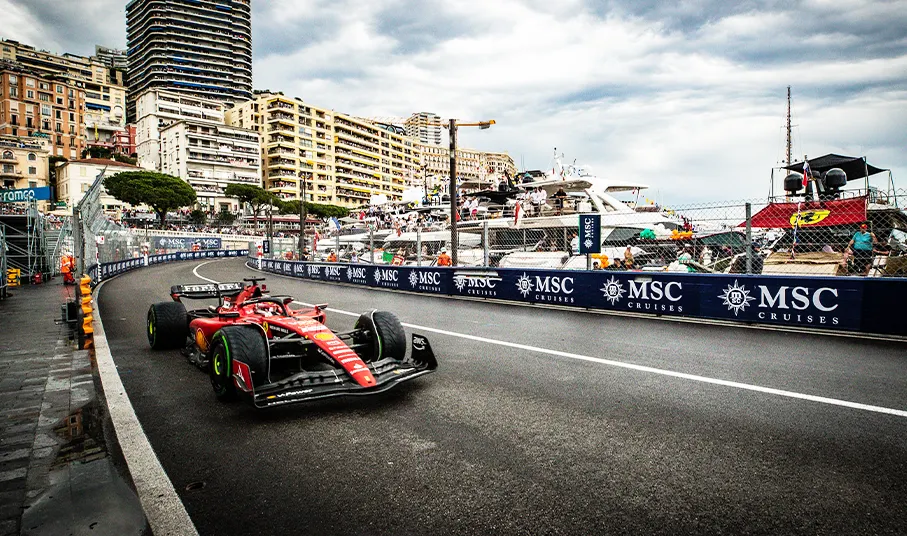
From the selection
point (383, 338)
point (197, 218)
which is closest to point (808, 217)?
point (383, 338)

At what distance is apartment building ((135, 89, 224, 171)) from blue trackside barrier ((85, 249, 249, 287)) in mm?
52741

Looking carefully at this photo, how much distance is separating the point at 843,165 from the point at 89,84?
144m

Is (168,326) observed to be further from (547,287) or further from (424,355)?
(547,287)

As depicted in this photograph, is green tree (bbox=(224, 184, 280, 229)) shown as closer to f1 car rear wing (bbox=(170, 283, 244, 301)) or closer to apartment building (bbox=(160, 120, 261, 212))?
apartment building (bbox=(160, 120, 261, 212))

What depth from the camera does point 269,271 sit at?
31.2m

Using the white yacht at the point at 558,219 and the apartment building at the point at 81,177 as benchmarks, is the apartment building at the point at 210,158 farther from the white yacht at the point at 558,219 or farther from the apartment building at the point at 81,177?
the white yacht at the point at 558,219

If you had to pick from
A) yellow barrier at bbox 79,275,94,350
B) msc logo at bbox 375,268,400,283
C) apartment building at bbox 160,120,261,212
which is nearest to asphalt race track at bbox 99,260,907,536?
yellow barrier at bbox 79,275,94,350

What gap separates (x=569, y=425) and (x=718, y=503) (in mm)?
1319

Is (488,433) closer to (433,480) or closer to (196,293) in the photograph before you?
(433,480)

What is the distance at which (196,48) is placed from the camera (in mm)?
135125

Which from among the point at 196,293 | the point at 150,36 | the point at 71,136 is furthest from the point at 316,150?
the point at 196,293

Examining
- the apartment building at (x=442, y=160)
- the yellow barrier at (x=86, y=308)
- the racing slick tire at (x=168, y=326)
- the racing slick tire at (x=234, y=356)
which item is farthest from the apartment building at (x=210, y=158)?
the racing slick tire at (x=234, y=356)

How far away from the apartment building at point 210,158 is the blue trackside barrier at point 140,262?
36.0 m

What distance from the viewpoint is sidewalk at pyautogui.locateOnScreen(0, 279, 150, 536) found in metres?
2.76
